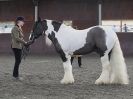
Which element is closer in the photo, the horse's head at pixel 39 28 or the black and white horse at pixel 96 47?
the black and white horse at pixel 96 47

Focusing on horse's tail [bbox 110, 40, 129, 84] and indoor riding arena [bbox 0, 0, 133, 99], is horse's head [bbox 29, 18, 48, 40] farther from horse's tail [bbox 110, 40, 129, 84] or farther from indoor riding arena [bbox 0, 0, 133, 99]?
horse's tail [bbox 110, 40, 129, 84]

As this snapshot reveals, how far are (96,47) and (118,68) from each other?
2.98 feet

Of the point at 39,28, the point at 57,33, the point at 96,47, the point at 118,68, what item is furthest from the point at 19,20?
the point at 118,68

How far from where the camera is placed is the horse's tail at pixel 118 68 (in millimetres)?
11312

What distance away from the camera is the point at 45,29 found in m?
12.1

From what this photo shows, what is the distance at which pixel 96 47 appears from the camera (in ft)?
38.6

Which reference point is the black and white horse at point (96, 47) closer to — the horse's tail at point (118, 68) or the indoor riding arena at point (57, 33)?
the horse's tail at point (118, 68)

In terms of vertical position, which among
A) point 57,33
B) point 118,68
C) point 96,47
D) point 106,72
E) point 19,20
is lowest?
point 106,72

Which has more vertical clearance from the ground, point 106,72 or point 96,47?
point 96,47

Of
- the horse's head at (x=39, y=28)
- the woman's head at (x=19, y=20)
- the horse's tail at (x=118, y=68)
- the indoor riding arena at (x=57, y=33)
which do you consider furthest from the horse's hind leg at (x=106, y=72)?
the woman's head at (x=19, y=20)

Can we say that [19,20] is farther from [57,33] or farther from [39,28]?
[57,33]

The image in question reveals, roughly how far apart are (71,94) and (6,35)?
18.7m

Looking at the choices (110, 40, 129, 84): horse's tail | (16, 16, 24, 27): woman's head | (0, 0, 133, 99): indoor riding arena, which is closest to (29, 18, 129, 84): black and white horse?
(110, 40, 129, 84): horse's tail

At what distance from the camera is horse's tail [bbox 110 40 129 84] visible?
11312mm
